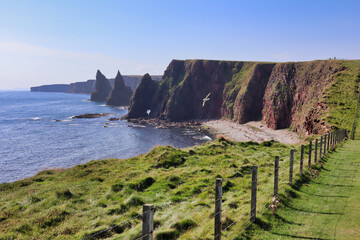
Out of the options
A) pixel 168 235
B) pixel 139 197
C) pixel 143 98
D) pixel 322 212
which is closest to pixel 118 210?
pixel 139 197

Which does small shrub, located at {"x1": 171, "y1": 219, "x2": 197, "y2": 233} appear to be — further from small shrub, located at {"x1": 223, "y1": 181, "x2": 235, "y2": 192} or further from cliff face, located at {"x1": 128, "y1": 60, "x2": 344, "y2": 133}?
cliff face, located at {"x1": 128, "y1": 60, "x2": 344, "y2": 133}

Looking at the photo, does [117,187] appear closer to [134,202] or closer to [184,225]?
[134,202]

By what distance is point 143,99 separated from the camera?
151 meters

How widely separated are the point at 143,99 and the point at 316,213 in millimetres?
144642

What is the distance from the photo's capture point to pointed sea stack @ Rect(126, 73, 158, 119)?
144 metres

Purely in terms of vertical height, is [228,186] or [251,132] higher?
[228,186]

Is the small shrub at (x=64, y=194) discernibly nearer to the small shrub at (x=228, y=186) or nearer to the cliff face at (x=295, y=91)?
the small shrub at (x=228, y=186)

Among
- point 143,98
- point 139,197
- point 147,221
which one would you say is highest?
point 143,98

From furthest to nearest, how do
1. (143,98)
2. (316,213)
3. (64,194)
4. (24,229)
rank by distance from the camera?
(143,98) → (64,194) → (24,229) → (316,213)

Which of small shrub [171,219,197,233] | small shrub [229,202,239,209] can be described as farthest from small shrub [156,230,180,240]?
small shrub [229,202,239,209]

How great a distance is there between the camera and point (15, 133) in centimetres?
9169

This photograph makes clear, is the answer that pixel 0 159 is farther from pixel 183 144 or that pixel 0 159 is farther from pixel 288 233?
pixel 288 233

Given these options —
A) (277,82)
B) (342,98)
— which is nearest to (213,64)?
(277,82)

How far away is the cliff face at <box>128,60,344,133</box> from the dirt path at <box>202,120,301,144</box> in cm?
373
